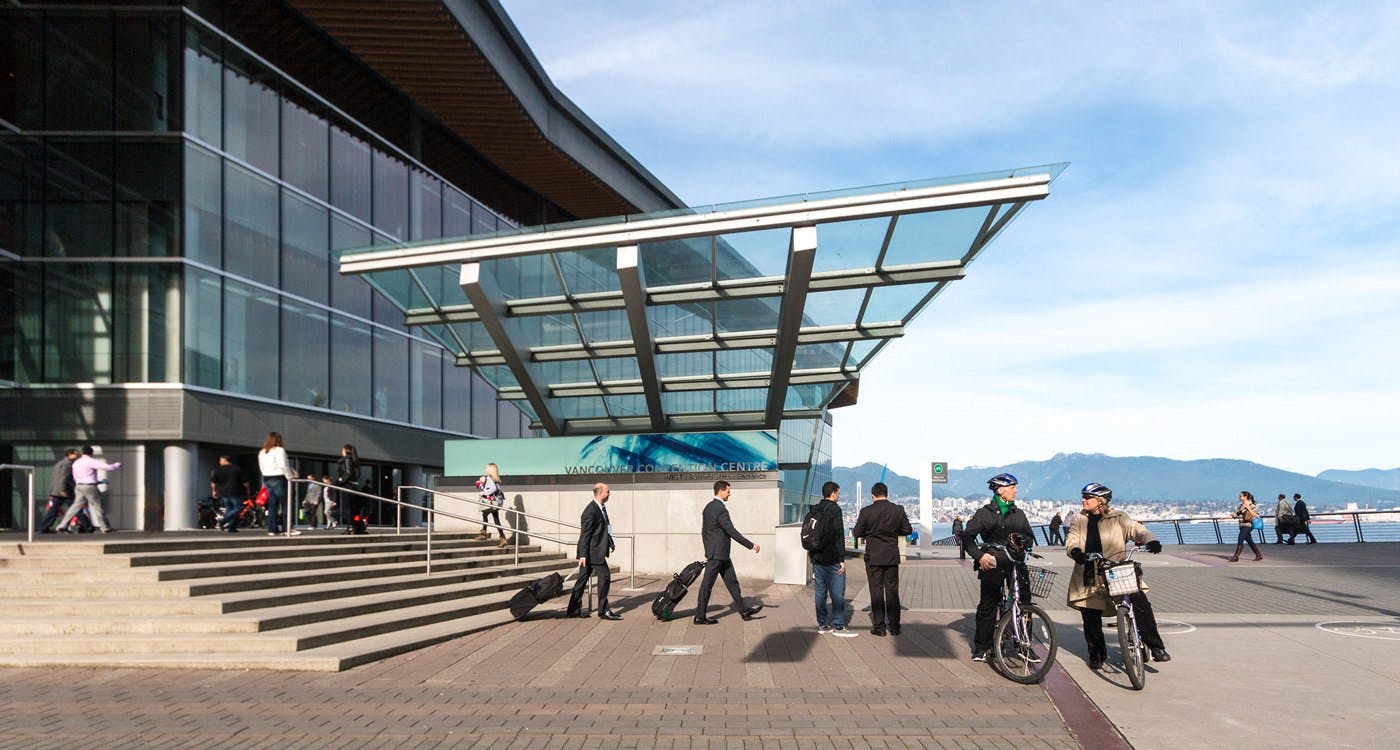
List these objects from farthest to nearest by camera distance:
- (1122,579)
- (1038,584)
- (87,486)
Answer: (87,486)
(1038,584)
(1122,579)

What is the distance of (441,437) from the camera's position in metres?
37.9

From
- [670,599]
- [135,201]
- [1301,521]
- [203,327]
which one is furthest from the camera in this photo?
[1301,521]

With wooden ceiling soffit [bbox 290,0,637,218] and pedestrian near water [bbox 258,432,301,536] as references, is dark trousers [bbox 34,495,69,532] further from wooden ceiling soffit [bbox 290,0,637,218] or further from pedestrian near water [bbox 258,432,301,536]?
wooden ceiling soffit [bbox 290,0,637,218]

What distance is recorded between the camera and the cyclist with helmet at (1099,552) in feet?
Result: 31.2

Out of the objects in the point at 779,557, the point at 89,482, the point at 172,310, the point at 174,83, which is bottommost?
the point at 779,557

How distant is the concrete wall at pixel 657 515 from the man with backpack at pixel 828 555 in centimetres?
742

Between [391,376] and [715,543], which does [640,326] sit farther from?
[391,376]

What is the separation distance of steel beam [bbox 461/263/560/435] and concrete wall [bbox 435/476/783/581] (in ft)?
8.20

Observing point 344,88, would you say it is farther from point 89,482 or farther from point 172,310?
point 89,482

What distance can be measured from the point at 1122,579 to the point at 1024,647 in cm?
96

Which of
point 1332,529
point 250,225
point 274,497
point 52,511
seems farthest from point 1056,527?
point 52,511

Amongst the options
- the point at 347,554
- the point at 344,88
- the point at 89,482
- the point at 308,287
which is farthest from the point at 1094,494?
the point at 344,88

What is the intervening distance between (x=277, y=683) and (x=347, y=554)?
21.4 feet

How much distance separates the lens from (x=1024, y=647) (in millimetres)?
9328
